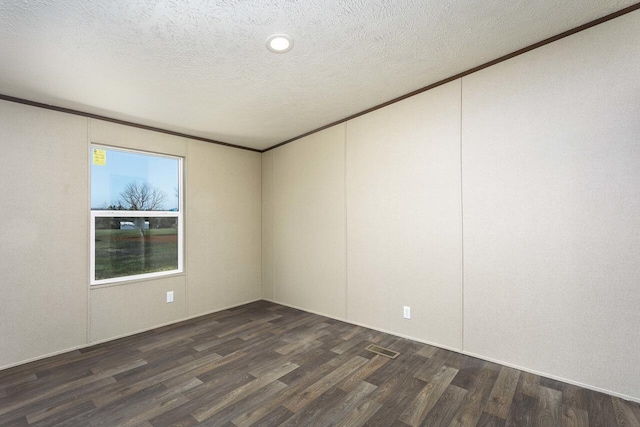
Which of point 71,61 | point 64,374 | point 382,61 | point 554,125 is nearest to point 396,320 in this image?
point 554,125

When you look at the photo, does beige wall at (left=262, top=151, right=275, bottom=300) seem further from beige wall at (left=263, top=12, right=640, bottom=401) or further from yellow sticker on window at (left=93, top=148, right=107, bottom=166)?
yellow sticker on window at (left=93, top=148, right=107, bottom=166)

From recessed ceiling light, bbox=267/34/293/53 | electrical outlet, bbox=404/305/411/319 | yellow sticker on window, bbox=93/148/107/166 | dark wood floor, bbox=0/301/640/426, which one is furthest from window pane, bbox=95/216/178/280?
electrical outlet, bbox=404/305/411/319

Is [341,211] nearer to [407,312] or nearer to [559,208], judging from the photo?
[407,312]

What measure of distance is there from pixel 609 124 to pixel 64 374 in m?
4.67

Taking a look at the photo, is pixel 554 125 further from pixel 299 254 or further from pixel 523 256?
pixel 299 254

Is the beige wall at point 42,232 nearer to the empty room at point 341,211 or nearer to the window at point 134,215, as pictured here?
the empty room at point 341,211

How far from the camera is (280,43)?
2129 millimetres

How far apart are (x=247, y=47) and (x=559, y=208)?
8.59 ft

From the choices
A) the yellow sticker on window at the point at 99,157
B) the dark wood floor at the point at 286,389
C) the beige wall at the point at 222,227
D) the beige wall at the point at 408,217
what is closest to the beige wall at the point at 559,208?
the beige wall at the point at 408,217

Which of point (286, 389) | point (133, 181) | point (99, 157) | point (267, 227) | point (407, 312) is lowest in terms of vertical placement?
point (286, 389)

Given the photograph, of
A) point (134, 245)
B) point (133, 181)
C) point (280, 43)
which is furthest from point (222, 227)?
point (280, 43)

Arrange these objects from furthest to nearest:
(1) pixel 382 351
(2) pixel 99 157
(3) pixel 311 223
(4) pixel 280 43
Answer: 1. (3) pixel 311 223
2. (2) pixel 99 157
3. (1) pixel 382 351
4. (4) pixel 280 43

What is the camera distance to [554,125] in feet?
7.30

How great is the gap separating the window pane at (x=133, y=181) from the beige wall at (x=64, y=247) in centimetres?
13
